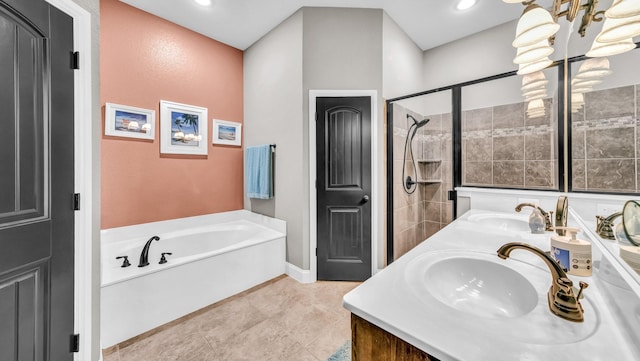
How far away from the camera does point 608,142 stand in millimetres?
882

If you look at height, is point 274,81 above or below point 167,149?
above

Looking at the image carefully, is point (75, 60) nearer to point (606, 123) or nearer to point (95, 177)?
point (95, 177)

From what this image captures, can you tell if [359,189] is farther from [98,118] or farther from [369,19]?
[98,118]

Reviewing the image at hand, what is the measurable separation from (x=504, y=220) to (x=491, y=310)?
38.4 inches

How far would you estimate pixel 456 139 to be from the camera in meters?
2.09

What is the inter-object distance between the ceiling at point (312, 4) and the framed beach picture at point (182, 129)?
947 millimetres

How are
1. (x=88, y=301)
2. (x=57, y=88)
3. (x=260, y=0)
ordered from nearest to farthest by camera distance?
(x=57, y=88)
(x=88, y=301)
(x=260, y=0)

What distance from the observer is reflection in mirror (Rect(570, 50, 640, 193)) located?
2.58 ft

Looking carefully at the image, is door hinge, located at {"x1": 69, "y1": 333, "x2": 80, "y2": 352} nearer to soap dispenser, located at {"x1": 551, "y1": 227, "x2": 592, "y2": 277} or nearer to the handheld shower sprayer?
soap dispenser, located at {"x1": 551, "y1": 227, "x2": 592, "y2": 277}

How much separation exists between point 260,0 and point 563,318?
3033 millimetres

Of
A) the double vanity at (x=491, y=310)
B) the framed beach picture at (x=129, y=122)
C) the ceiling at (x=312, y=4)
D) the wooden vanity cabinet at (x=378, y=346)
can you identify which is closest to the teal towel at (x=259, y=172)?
the framed beach picture at (x=129, y=122)

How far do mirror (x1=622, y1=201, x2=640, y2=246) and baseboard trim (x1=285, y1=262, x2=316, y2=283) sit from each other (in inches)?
87.6

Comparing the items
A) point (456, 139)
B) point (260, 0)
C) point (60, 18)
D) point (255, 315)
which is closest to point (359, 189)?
→ point (456, 139)

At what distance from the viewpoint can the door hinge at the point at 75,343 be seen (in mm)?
1253
